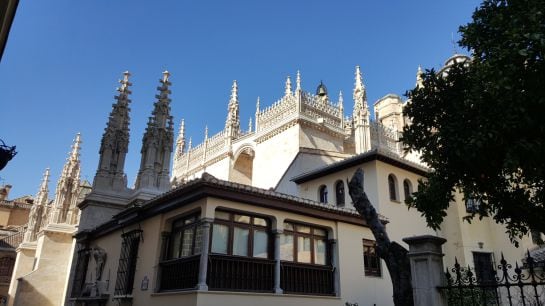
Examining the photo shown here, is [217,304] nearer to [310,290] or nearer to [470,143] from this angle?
[310,290]

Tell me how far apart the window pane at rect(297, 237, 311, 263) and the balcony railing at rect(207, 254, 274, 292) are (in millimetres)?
1442

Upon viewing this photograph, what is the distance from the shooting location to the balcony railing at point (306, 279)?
13109mm

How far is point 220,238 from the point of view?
1198cm

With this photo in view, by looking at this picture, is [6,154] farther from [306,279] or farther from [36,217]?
[36,217]

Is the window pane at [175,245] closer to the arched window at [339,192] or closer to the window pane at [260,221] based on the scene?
the window pane at [260,221]

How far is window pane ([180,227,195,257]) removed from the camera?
12.2 metres

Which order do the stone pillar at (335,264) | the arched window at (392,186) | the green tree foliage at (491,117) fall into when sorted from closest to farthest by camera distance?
1. the green tree foliage at (491,117)
2. the stone pillar at (335,264)
3. the arched window at (392,186)

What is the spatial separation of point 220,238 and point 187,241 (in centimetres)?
112

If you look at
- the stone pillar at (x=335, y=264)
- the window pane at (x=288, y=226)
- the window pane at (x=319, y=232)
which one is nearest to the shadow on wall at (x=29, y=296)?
the window pane at (x=288, y=226)

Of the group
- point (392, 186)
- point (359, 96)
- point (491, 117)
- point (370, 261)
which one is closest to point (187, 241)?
point (370, 261)

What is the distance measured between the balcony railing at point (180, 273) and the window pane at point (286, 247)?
9.64ft

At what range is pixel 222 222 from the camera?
12102 mm

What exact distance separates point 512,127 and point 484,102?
25.4 inches

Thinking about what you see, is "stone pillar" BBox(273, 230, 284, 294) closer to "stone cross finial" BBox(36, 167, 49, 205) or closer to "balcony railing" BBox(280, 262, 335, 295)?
"balcony railing" BBox(280, 262, 335, 295)
